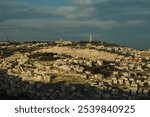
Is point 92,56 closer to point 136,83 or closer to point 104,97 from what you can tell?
point 136,83

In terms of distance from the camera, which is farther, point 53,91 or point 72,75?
point 72,75

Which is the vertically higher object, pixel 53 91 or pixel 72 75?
pixel 72 75

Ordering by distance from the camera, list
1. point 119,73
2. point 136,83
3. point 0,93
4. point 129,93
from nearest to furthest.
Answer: point 0,93 < point 129,93 < point 136,83 < point 119,73

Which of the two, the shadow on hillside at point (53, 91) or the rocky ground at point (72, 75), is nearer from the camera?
the shadow on hillside at point (53, 91)

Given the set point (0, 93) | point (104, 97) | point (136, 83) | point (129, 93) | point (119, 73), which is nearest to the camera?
point (0, 93)

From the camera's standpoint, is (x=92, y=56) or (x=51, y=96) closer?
(x=51, y=96)

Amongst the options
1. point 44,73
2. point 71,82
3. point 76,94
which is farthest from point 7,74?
point 76,94
